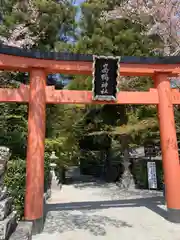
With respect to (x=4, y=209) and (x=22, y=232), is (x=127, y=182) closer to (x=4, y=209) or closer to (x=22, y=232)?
(x=22, y=232)

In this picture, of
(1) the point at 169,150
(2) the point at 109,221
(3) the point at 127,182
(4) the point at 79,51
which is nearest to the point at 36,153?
(2) the point at 109,221

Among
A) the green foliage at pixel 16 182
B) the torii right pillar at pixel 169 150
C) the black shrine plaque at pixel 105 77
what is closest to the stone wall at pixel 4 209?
the green foliage at pixel 16 182

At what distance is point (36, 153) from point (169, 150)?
12.7 ft

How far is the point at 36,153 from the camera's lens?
6.02 metres

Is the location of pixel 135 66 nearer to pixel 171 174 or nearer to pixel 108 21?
pixel 171 174

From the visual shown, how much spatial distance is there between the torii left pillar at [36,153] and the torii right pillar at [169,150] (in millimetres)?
3613

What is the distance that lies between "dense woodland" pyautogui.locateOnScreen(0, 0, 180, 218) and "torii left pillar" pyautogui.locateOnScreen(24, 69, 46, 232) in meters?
3.79

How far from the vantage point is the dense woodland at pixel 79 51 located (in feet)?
38.1

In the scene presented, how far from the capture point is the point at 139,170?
1384 cm

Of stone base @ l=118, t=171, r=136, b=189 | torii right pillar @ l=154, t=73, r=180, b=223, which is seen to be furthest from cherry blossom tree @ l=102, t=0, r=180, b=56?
stone base @ l=118, t=171, r=136, b=189

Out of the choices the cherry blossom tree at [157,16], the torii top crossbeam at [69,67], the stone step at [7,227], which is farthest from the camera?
the cherry blossom tree at [157,16]

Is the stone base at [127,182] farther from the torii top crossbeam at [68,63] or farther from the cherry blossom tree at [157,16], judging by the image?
the torii top crossbeam at [68,63]

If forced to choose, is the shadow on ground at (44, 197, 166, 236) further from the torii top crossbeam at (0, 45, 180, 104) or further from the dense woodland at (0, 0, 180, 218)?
the torii top crossbeam at (0, 45, 180, 104)

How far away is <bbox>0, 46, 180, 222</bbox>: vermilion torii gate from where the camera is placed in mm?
5957
